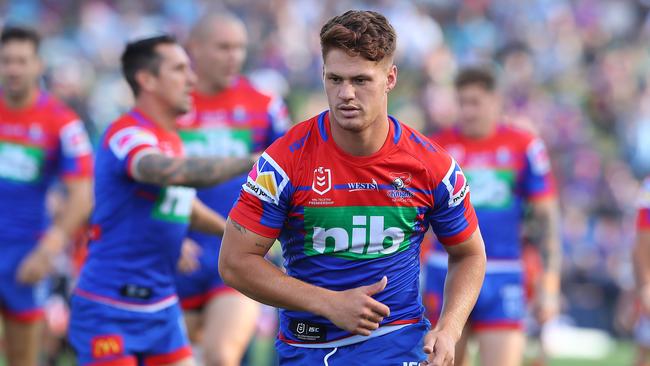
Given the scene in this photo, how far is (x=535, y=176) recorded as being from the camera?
9.41 meters

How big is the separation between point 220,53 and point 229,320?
2.19 metres

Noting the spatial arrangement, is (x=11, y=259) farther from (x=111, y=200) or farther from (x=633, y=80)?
(x=633, y=80)

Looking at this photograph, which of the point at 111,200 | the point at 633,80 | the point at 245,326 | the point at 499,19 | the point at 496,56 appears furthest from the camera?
the point at 499,19

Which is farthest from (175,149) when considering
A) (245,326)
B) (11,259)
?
(11,259)

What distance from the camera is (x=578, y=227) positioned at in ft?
62.7

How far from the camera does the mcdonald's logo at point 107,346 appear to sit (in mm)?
6715

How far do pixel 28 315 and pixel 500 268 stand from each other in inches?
158

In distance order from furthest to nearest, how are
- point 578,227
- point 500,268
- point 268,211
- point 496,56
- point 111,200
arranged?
point 496,56, point 578,227, point 500,268, point 111,200, point 268,211

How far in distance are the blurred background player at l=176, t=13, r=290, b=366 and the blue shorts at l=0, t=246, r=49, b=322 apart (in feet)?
5.36

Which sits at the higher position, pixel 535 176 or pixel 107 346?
pixel 535 176

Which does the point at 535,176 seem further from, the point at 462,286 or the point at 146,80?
the point at 462,286

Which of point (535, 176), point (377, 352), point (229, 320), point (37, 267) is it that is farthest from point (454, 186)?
point (37, 267)

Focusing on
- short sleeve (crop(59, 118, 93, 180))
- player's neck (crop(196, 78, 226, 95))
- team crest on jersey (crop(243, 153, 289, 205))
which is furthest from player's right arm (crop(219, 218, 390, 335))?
short sleeve (crop(59, 118, 93, 180))

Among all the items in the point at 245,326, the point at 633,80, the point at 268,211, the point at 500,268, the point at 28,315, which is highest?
the point at 633,80
